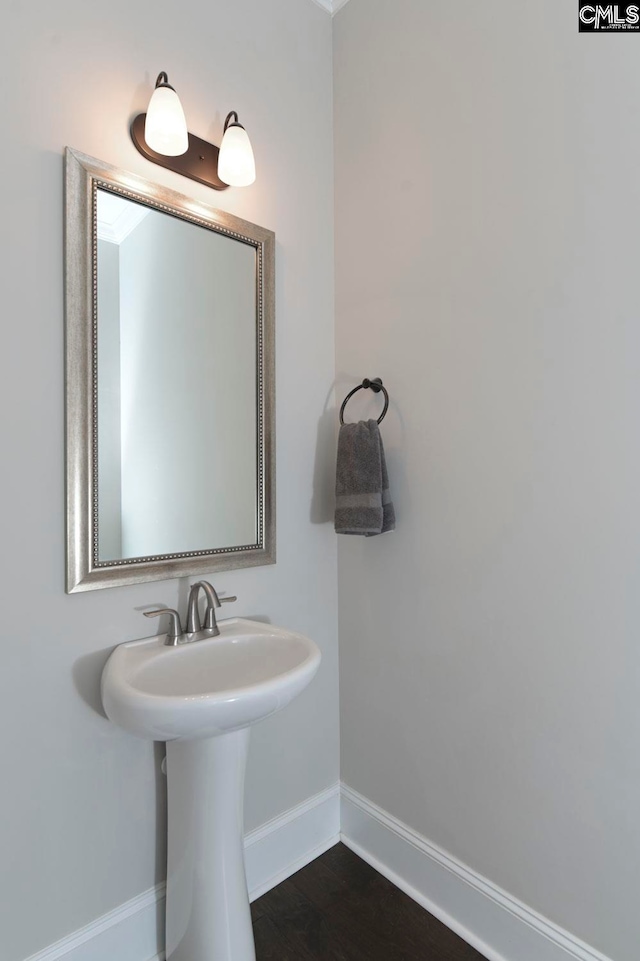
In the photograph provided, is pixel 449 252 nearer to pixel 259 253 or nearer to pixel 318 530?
pixel 259 253

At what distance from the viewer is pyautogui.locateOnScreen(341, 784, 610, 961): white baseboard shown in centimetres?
121

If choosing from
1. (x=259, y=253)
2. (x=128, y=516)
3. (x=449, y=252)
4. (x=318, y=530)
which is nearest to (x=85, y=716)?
(x=128, y=516)

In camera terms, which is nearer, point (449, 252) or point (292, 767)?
point (449, 252)

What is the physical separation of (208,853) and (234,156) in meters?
1.76

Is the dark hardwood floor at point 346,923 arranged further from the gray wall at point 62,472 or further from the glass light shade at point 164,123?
the glass light shade at point 164,123

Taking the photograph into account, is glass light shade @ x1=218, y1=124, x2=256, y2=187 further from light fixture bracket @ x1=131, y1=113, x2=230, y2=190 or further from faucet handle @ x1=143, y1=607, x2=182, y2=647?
faucet handle @ x1=143, y1=607, x2=182, y2=647

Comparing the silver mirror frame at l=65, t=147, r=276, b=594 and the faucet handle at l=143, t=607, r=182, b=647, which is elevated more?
the silver mirror frame at l=65, t=147, r=276, b=594

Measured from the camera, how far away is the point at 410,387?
5.02ft

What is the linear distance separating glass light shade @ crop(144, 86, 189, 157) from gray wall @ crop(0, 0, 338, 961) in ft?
0.27

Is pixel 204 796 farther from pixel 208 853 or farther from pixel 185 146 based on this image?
pixel 185 146

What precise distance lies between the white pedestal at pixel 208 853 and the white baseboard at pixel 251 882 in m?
0.12

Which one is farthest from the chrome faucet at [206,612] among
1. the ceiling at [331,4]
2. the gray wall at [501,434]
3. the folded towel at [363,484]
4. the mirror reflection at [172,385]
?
the ceiling at [331,4]

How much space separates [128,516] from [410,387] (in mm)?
882
